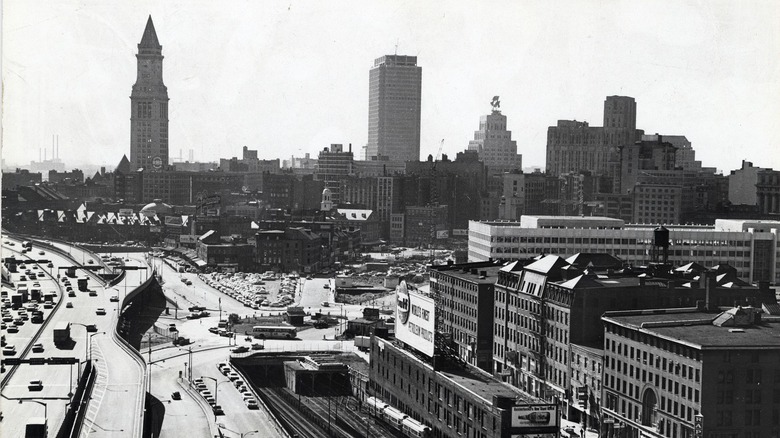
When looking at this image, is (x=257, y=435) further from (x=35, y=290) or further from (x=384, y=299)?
(x=384, y=299)

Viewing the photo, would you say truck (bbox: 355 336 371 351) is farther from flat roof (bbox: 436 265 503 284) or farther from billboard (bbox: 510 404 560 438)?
billboard (bbox: 510 404 560 438)

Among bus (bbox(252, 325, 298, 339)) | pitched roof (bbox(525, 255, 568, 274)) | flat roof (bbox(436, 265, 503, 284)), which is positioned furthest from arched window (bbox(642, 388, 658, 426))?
bus (bbox(252, 325, 298, 339))

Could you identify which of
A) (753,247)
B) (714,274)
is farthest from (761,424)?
(753,247)

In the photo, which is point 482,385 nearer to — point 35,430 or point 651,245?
point 35,430

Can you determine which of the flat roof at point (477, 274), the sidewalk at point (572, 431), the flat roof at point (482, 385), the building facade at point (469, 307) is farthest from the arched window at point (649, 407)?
the flat roof at point (477, 274)

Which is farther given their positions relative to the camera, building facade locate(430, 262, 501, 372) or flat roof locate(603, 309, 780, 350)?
building facade locate(430, 262, 501, 372)
